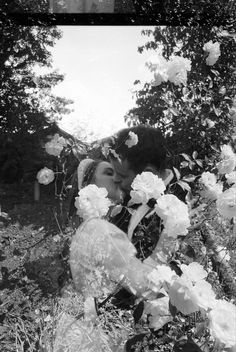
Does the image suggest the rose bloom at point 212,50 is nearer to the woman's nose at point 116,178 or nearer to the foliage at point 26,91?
the woman's nose at point 116,178

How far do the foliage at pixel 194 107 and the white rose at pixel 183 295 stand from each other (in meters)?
1.57

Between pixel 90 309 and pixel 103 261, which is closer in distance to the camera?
pixel 90 309

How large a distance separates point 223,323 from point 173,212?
0.43 meters

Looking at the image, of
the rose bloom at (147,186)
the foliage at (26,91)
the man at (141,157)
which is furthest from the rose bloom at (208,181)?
the foliage at (26,91)

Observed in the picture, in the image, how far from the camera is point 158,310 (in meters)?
1.22

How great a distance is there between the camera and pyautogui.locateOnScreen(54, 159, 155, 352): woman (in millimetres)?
1487

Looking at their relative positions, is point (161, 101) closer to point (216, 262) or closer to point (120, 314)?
point (216, 262)

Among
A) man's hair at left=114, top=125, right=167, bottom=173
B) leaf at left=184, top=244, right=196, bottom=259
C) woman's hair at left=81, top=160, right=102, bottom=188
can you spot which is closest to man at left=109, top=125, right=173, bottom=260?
man's hair at left=114, top=125, right=167, bottom=173

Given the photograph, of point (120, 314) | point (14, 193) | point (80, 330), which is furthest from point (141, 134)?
point (14, 193)

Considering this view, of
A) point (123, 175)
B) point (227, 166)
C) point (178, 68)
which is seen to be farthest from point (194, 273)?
point (123, 175)

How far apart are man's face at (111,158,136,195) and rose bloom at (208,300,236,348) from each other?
1.65 m

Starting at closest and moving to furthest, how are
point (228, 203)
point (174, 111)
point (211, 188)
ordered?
point (228, 203)
point (211, 188)
point (174, 111)

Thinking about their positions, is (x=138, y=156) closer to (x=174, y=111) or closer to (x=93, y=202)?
(x=174, y=111)

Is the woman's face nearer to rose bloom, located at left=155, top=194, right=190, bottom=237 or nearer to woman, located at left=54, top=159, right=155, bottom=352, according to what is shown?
woman, located at left=54, top=159, right=155, bottom=352
